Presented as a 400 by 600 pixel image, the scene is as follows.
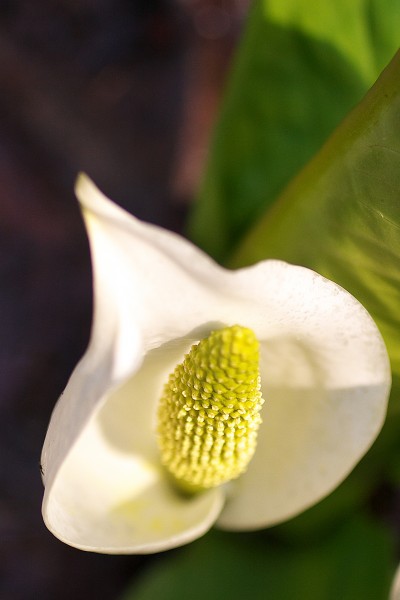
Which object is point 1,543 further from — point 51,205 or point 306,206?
point 306,206

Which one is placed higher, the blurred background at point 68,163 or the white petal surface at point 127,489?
the white petal surface at point 127,489

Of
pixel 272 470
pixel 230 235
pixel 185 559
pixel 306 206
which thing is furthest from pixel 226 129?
pixel 185 559

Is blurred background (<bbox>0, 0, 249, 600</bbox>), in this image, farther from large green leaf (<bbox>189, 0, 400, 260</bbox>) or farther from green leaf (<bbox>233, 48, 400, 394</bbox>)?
green leaf (<bbox>233, 48, 400, 394</bbox>)

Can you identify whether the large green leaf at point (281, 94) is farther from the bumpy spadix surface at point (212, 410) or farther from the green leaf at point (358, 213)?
the bumpy spadix surface at point (212, 410)

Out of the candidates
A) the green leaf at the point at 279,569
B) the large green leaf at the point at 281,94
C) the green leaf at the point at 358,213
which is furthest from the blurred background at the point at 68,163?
the green leaf at the point at 358,213

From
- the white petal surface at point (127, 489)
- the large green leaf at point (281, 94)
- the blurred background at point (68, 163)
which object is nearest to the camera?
the white petal surface at point (127, 489)

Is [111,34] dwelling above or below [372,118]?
below

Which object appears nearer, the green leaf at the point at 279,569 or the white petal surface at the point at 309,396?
the white petal surface at the point at 309,396

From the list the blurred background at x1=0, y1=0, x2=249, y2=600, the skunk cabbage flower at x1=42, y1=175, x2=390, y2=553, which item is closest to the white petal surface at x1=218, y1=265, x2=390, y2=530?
the skunk cabbage flower at x1=42, y1=175, x2=390, y2=553
